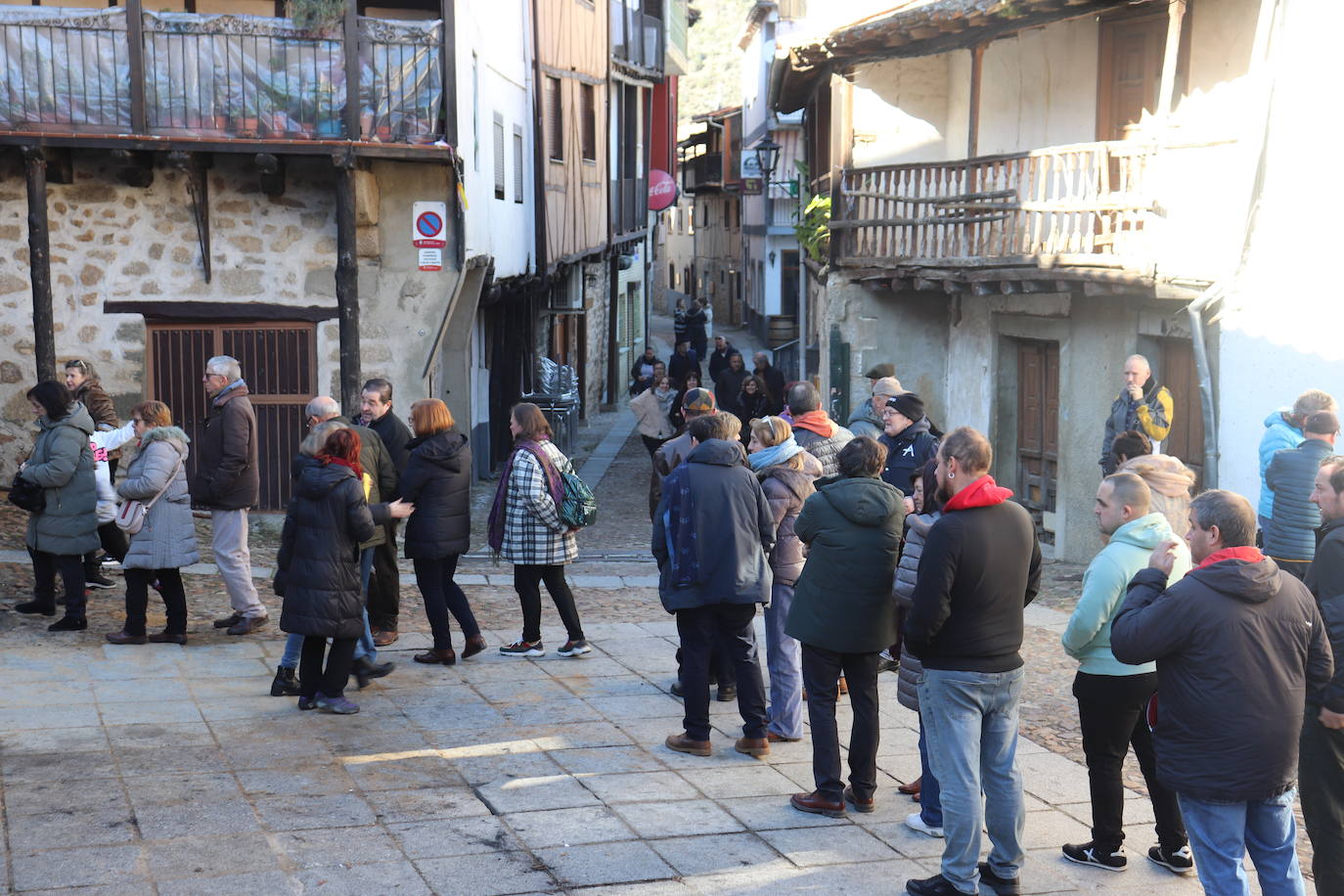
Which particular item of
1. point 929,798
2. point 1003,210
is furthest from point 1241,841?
point 1003,210

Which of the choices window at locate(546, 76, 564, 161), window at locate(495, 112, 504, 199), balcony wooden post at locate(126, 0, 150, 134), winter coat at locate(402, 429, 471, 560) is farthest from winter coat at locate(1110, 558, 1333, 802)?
window at locate(546, 76, 564, 161)

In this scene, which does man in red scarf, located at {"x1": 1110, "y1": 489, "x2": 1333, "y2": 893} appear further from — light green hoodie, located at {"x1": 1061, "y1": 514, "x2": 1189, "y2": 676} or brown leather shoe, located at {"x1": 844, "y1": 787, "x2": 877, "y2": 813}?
brown leather shoe, located at {"x1": 844, "y1": 787, "x2": 877, "y2": 813}

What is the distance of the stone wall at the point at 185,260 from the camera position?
13.4 m

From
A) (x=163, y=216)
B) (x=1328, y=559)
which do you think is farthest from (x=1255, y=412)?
(x=163, y=216)

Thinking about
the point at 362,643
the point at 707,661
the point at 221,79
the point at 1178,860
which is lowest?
the point at 1178,860

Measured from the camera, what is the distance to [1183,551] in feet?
17.3

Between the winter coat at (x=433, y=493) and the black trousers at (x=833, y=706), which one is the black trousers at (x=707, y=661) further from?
the winter coat at (x=433, y=493)

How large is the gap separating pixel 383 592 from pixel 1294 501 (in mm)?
5621

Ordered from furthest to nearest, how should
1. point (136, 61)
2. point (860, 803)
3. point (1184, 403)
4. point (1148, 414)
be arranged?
point (136, 61) → point (1184, 403) → point (1148, 414) → point (860, 803)

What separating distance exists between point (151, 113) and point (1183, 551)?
10.7 meters

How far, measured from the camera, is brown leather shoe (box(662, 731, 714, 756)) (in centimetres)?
710

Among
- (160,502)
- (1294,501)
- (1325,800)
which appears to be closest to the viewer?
(1325,800)

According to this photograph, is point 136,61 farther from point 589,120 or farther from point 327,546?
point 589,120

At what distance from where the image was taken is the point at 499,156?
1686 cm
